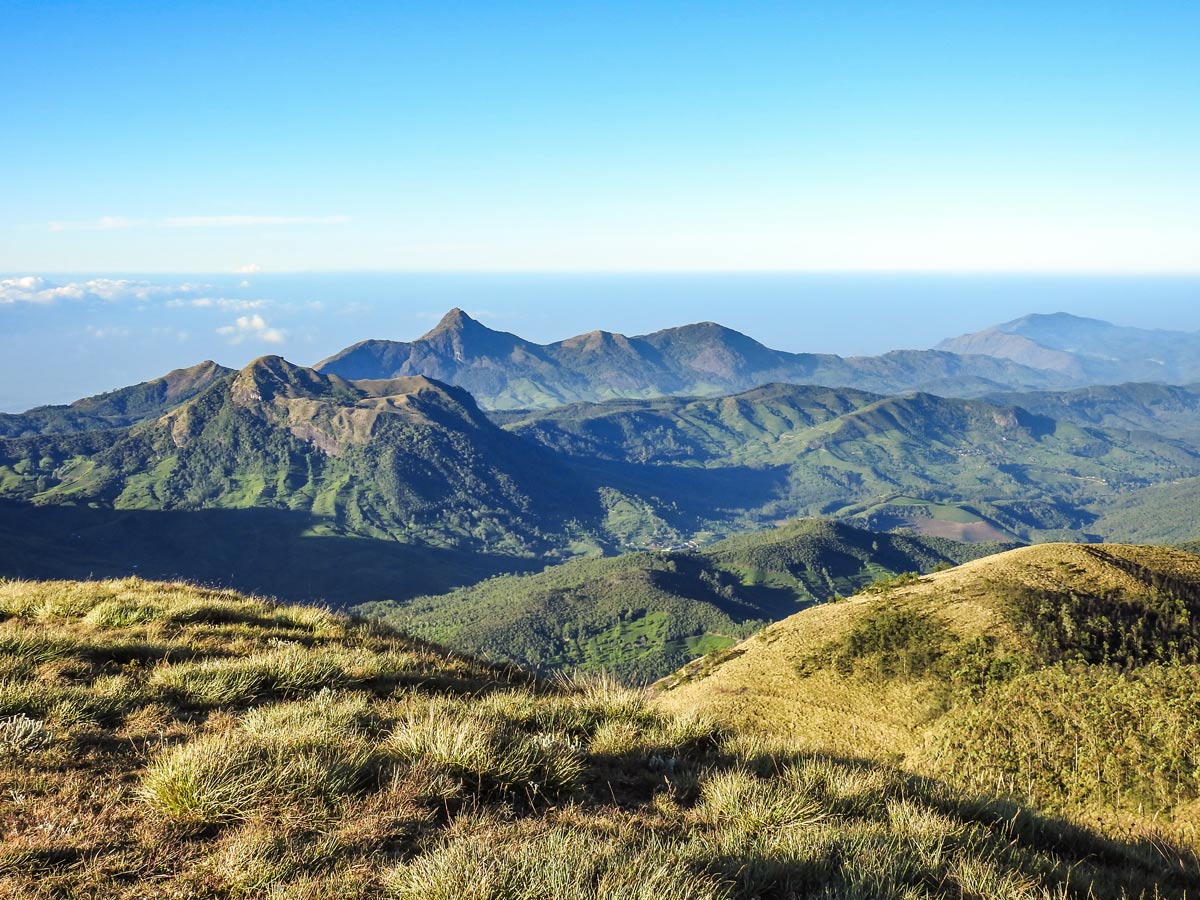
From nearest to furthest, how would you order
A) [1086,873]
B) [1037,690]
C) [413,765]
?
1. [1086,873]
2. [413,765]
3. [1037,690]

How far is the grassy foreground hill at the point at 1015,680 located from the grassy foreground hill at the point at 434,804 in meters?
3.01

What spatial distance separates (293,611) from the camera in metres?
14.6

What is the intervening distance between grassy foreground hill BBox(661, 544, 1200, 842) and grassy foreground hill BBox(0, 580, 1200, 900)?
3011 millimetres

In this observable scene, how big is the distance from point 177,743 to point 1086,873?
9335 millimetres

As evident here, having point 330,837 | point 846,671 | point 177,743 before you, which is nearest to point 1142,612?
point 846,671

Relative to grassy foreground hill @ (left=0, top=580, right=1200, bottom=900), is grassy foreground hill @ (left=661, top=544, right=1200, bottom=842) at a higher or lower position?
lower

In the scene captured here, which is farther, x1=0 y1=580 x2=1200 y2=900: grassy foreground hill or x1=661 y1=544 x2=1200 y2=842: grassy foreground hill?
x1=661 y1=544 x2=1200 y2=842: grassy foreground hill

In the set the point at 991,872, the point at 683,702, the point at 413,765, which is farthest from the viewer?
the point at 683,702

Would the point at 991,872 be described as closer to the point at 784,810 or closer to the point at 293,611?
the point at 784,810

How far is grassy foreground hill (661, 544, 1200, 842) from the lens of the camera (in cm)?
Answer: 1136

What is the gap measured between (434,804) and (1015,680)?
14.3 metres

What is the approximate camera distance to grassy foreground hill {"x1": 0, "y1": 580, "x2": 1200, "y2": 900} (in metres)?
4.89

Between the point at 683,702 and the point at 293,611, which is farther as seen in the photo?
the point at 683,702

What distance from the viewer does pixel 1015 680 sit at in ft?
49.2
